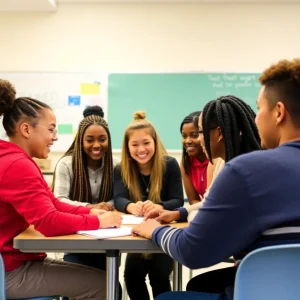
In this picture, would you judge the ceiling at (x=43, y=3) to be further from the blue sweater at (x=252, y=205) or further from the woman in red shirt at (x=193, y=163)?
the blue sweater at (x=252, y=205)

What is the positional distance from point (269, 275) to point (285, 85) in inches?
20.3

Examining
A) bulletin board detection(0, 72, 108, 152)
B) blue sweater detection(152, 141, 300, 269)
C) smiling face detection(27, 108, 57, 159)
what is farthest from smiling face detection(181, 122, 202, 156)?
bulletin board detection(0, 72, 108, 152)

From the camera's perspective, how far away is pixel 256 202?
958 mm

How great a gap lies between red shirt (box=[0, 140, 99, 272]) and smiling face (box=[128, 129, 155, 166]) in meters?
0.80

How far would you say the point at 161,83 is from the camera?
4316mm

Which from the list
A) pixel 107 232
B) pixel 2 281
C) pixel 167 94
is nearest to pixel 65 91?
pixel 167 94

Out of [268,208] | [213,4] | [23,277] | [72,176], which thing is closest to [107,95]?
[213,4]

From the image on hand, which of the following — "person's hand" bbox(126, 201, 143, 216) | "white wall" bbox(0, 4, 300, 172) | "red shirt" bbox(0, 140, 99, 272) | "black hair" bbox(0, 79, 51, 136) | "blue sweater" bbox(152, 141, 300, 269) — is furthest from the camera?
"white wall" bbox(0, 4, 300, 172)

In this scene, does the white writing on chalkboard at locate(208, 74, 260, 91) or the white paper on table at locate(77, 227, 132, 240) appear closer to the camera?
the white paper on table at locate(77, 227, 132, 240)

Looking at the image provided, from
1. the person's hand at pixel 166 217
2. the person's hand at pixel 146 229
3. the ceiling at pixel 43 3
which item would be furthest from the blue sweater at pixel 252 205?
the ceiling at pixel 43 3

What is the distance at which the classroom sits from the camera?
13.9 feet

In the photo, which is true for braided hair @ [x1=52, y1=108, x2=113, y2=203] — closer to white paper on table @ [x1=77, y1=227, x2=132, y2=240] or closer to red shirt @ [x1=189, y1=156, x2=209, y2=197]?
red shirt @ [x1=189, y1=156, x2=209, y2=197]

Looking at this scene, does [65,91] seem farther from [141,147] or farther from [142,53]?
[141,147]

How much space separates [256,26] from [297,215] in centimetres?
368
